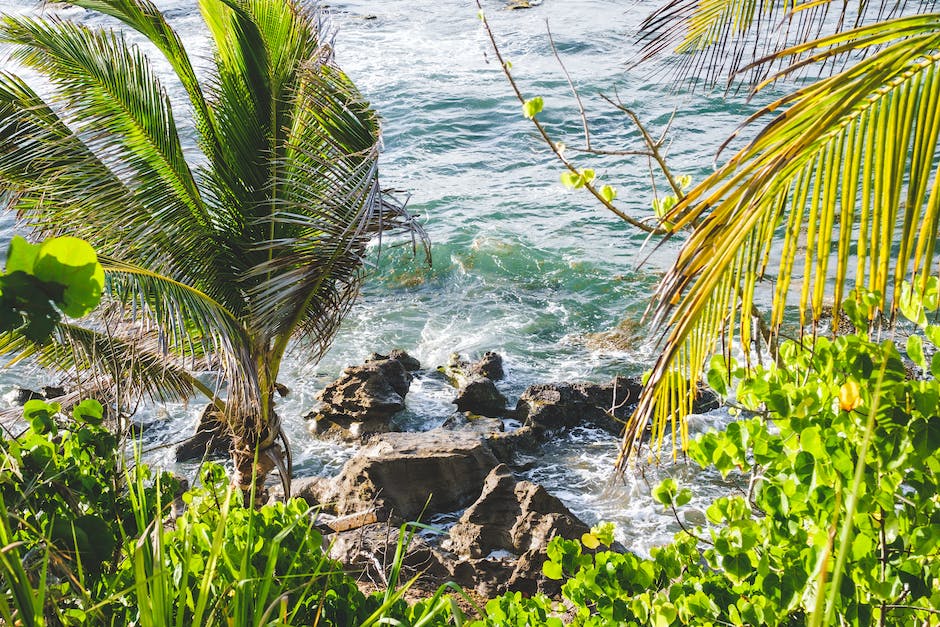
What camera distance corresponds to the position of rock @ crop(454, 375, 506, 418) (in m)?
10.5

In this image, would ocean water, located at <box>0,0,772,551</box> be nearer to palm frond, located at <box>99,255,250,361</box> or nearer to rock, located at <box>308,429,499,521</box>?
rock, located at <box>308,429,499,521</box>

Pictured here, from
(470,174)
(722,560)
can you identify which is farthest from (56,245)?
(470,174)

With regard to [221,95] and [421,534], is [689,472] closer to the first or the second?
[421,534]

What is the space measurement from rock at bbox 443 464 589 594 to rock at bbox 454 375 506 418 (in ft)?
9.55

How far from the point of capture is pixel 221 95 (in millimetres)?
6449

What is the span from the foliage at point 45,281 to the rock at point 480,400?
8.95m

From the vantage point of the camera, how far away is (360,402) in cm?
1038

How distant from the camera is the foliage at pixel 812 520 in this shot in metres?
1.91

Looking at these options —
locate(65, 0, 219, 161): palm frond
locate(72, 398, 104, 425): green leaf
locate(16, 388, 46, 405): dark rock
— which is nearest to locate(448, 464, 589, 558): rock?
locate(65, 0, 219, 161): palm frond

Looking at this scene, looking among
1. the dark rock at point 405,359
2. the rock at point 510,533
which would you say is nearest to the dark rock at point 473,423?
the dark rock at point 405,359

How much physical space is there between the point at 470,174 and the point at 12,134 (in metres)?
13.6

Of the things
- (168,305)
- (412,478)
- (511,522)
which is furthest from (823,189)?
(412,478)

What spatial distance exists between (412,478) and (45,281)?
6637 millimetres

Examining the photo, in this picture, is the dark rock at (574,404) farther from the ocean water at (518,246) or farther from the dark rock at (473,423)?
the dark rock at (473,423)
